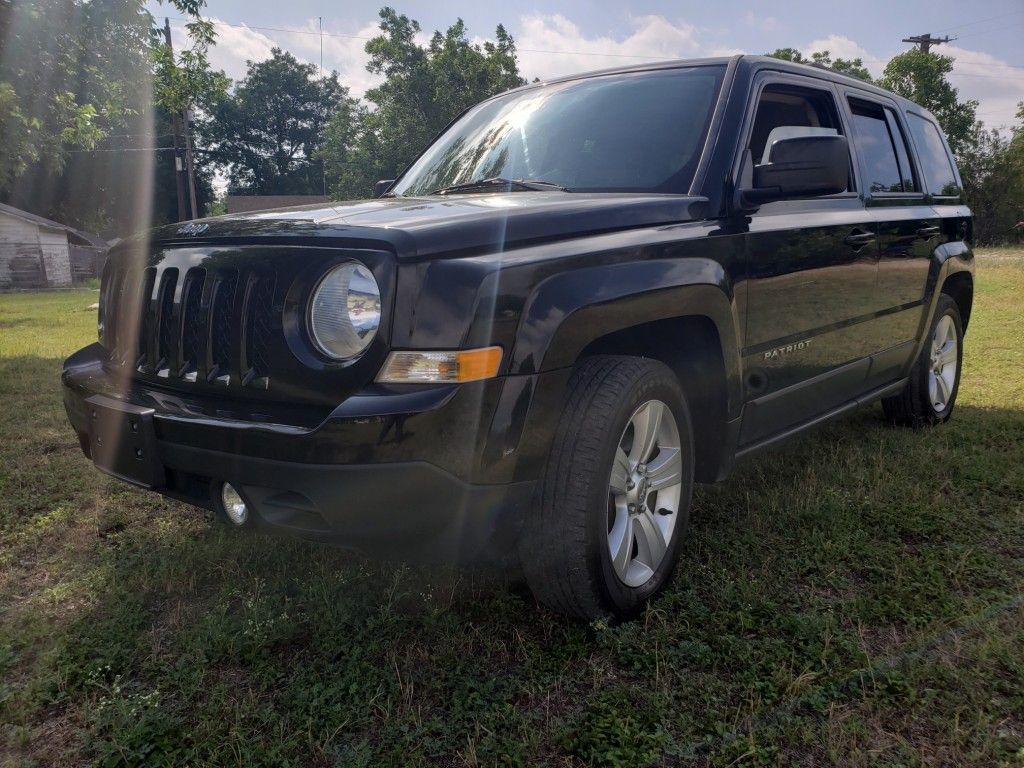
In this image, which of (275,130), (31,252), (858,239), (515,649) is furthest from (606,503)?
(275,130)

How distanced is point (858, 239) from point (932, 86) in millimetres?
57081

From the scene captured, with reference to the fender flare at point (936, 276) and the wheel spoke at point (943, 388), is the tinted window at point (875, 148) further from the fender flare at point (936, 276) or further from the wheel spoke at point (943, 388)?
the wheel spoke at point (943, 388)

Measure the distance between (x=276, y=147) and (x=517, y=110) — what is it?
67.1 metres

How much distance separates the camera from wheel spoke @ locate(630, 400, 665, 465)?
2.59 m

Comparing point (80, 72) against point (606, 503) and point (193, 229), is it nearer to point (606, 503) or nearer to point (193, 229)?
point (193, 229)

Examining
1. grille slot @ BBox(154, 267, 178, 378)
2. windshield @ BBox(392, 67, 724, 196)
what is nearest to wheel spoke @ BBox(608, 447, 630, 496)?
windshield @ BBox(392, 67, 724, 196)

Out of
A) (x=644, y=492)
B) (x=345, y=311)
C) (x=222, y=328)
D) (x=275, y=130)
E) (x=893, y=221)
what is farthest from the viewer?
(x=275, y=130)

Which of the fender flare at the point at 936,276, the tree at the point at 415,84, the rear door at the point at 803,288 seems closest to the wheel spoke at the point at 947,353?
the fender flare at the point at 936,276

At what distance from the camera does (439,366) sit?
2.03m

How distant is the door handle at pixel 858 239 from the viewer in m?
3.57

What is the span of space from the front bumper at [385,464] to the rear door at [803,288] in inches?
49.6

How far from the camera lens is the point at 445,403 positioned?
201cm

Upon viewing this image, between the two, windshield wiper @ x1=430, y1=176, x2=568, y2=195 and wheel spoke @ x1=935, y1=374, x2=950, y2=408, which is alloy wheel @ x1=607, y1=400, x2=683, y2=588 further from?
wheel spoke @ x1=935, y1=374, x2=950, y2=408

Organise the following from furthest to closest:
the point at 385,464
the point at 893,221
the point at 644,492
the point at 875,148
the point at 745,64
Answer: the point at 875,148
the point at 893,221
the point at 745,64
the point at 644,492
the point at 385,464
